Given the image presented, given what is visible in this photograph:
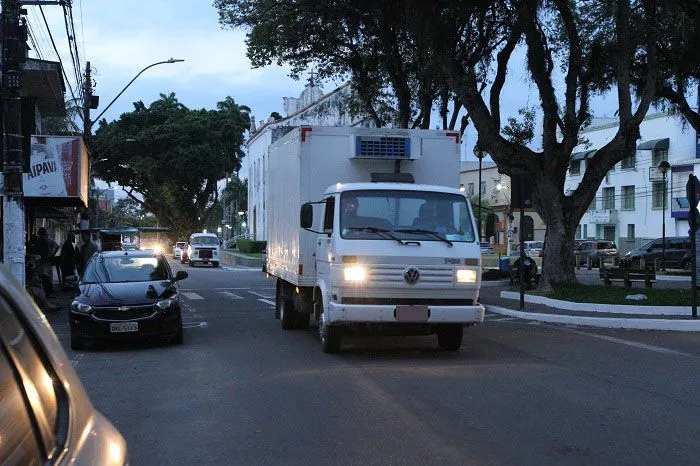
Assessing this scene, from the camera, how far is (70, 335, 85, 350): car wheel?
12.4 meters

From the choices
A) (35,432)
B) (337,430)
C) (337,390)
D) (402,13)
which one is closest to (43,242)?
(402,13)

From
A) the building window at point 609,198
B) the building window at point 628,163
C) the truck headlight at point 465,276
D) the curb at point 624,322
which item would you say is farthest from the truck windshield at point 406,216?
the building window at point 609,198

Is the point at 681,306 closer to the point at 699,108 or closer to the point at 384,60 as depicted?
the point at 699,108

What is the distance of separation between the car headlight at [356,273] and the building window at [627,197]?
52073 mm

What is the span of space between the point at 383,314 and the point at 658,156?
48913 mm

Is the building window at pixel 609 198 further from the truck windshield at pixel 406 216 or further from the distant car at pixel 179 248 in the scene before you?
the truck windshield at pixel 406 216

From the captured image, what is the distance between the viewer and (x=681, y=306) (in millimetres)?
16875

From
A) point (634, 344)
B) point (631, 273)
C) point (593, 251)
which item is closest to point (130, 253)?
point (634, 344)

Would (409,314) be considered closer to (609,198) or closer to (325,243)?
(325,243)

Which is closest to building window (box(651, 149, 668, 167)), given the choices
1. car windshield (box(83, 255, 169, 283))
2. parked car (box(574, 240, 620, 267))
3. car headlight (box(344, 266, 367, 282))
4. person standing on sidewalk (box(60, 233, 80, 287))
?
parked car (box(574, 240, 620, 267))

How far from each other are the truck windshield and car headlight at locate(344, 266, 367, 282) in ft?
1.66

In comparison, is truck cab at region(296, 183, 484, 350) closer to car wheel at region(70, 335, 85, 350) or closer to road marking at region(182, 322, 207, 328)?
car wheel at region(70, 335, 85, 350)

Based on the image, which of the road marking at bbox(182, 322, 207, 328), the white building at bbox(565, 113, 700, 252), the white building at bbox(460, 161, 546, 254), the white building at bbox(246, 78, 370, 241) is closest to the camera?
the road marking at bbox(182, 322, 207, 328)

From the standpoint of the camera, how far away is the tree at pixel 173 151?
209 ft
